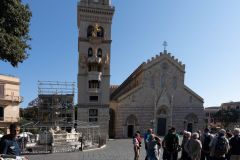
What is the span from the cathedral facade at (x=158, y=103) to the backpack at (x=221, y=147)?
137ft

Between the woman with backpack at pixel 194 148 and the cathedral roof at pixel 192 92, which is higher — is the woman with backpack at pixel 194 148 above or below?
below

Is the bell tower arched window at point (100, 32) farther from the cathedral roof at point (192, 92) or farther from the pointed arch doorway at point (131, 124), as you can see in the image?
the cathedral roof at point (192, 92)

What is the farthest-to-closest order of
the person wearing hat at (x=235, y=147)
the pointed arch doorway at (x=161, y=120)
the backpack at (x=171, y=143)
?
the pointed arch doorway at (x=161, y=120)
the backpack at (x=171, y=143)
the person wearing hat at (x=235, y=147)

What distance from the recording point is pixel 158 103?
55.7 metres

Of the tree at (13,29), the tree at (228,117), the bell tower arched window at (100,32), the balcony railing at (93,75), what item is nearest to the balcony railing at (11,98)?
the balcony railing at (93,75)

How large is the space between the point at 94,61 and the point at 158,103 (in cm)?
1155

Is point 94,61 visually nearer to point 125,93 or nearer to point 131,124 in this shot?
point 125,93

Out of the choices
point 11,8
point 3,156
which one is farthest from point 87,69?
point 3,156

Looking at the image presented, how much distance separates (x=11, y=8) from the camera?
58.0ft

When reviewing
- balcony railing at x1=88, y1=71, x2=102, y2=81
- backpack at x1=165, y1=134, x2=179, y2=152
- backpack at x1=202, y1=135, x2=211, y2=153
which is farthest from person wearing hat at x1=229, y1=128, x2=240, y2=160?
balcony railing at x1=88, y1=71, x2=102, y2=81

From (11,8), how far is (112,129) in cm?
4108

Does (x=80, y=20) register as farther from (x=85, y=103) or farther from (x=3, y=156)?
(x=3, y=156)

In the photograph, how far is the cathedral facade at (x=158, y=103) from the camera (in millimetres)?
54875

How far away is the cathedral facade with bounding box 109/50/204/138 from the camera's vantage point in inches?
2160
